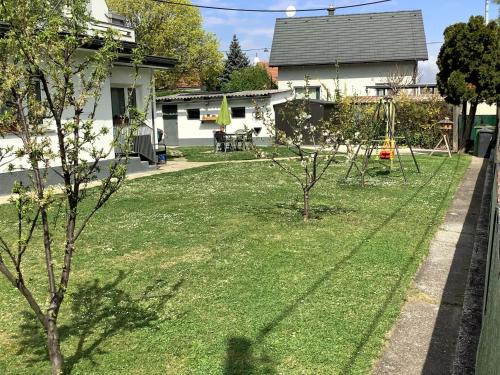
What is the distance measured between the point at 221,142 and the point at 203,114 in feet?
19.4

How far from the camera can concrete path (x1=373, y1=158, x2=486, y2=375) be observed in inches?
151

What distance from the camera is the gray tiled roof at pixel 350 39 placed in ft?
112

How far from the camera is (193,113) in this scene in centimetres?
2953

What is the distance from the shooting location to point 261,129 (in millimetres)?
27516

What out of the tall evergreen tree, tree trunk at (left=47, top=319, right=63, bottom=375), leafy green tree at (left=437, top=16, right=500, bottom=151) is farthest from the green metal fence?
the tall evergreen tree

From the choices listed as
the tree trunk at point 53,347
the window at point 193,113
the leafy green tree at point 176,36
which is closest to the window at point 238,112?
the window at point 193,113

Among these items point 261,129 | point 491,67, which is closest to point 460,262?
point 491,67

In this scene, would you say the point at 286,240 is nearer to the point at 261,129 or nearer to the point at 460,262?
the point at 460,262

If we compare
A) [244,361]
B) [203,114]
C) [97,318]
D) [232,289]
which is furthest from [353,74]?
[244,361]

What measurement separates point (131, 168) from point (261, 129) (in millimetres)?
12371

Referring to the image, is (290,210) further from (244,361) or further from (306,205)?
(244,361)

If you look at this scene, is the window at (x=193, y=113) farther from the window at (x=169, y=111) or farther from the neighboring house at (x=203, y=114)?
the window at (x=169, y=111)

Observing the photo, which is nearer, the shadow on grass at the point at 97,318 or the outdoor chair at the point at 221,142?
the shadow on grass at the point at 97,318

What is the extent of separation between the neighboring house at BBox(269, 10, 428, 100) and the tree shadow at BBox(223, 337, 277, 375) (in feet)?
98.3
